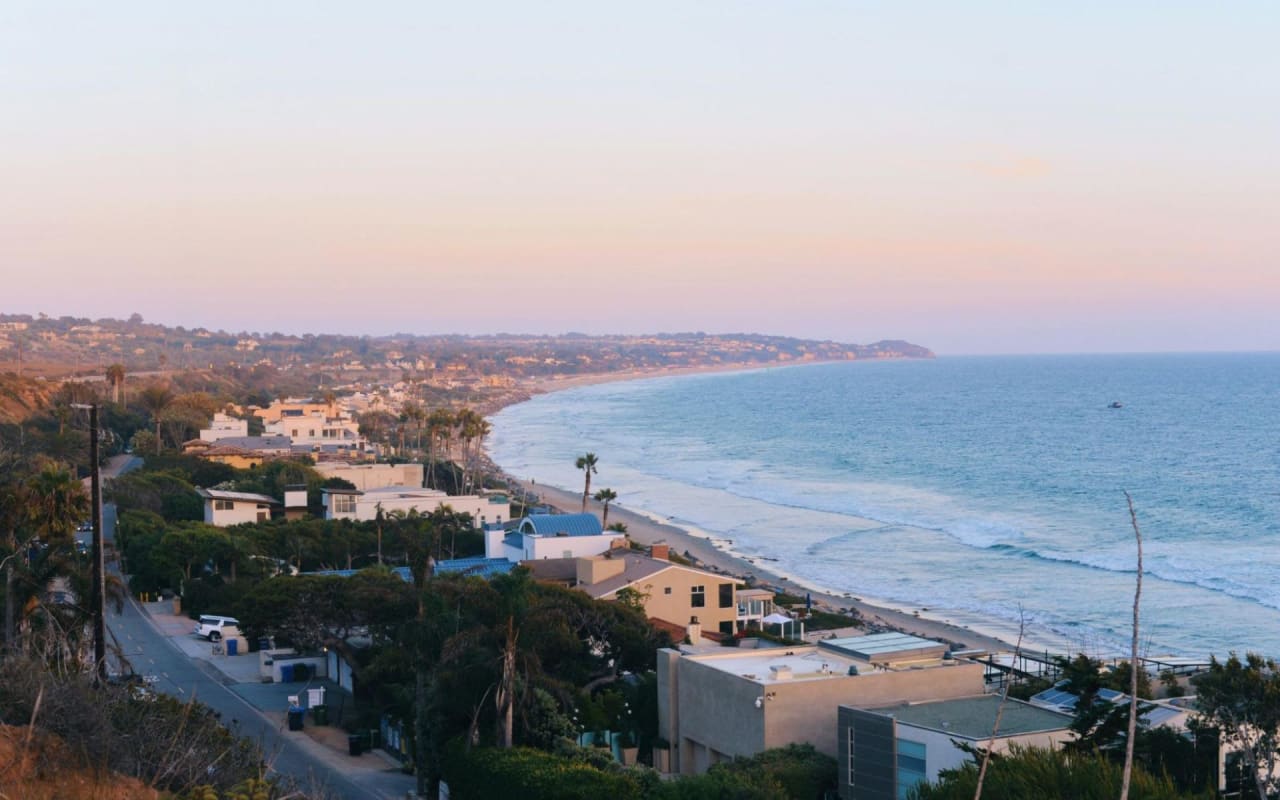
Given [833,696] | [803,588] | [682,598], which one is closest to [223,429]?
[803,588]

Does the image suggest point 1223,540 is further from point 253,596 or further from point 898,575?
point 253,596

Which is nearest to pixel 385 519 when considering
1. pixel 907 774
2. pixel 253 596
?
pixel 253 596

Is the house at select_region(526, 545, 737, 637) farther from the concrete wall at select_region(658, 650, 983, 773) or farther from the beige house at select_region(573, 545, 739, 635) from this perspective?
the concrete wall at select_region(658, 650, 983, 773)

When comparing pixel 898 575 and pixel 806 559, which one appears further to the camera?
pixel 806 559

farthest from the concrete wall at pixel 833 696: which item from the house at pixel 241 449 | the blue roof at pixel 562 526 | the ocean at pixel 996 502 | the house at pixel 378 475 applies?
the house at pixel 241 449

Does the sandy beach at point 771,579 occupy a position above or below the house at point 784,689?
below

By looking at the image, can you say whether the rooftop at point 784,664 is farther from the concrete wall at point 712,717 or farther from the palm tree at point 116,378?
the palm tree at point 116,378
